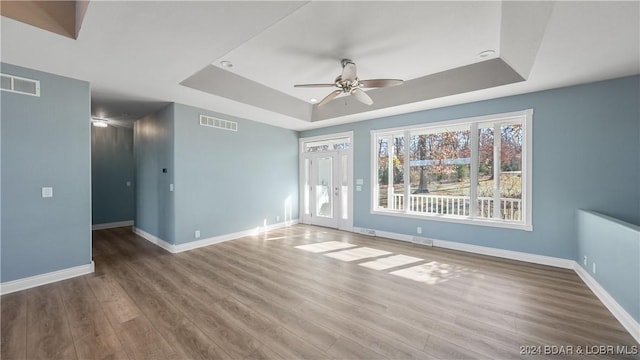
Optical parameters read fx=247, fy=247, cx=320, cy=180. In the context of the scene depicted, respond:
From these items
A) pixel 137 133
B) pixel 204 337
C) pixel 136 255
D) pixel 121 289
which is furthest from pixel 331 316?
pixel 137 133

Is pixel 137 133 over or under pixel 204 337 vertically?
over

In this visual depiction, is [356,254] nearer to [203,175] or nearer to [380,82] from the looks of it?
[380,82]

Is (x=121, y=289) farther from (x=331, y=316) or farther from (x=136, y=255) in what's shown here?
(x=331, y=316)

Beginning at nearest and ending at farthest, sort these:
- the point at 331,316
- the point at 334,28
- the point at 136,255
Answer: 1. the point at 331,316
2. the point at 334,28
3. the point at 136,255

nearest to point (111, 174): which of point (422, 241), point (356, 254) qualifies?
point (356, 254)

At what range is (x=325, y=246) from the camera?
15.9 ft

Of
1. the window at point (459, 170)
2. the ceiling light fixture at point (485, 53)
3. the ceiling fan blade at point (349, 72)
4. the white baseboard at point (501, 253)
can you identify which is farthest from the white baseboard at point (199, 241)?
the ceiling light fixture at point (485, 53)

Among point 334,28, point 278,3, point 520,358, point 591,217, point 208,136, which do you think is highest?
point 334,28

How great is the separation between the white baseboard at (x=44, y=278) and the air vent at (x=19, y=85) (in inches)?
90.5

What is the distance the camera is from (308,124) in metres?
6.23

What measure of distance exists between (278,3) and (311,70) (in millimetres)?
1810

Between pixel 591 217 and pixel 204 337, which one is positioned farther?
pixel 591 217

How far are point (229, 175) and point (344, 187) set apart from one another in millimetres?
2795

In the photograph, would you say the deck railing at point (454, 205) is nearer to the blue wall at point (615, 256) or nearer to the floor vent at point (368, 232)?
the floor vent at point (368, 232)
